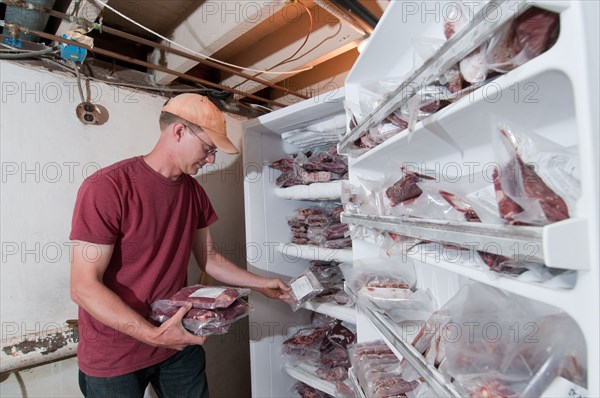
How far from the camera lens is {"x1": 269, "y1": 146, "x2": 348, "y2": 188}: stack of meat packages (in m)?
1.58

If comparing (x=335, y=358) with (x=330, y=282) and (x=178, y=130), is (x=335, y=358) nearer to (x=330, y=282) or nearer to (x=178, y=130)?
(x=330, y=282)

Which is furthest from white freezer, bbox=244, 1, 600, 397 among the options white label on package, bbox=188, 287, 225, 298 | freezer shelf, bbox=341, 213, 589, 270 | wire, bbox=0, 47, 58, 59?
wire, bbox=0, 47, 58, 59

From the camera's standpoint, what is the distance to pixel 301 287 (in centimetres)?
146

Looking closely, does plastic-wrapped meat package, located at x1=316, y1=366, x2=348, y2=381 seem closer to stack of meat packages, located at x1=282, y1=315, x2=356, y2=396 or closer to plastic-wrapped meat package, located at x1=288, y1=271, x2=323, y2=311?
stack of meat packages, located at x1=282, y1=315, x2=356, y2=396

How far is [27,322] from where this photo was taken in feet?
4.79

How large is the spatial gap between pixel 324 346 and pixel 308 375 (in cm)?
18

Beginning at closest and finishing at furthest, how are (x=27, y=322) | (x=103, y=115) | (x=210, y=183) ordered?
1. (x=27, y=322)
2. (x=103, y=115)
3. (x=210, y=183)

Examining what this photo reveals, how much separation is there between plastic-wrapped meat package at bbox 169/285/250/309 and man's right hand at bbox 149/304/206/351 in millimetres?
54

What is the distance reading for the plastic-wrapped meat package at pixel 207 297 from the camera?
129 centimetres

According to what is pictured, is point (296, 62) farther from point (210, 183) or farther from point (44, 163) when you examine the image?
point (44, 163)

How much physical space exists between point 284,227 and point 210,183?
2.12 ft

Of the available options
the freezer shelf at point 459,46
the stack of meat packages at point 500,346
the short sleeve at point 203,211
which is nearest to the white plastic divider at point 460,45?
the freezer shelf at point 459,46

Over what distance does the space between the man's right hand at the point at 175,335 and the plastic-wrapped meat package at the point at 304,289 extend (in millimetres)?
419

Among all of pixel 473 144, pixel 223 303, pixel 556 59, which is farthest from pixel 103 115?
pixel 556 59
